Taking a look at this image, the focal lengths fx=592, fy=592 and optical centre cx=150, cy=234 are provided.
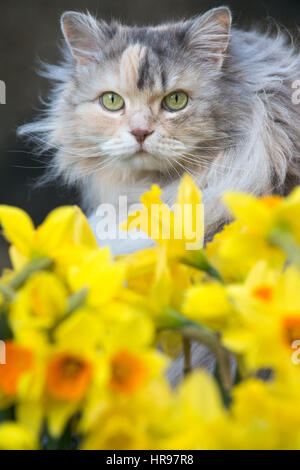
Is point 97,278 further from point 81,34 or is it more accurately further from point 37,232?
point 81,34

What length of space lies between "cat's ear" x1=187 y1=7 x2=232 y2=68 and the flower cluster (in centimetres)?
96

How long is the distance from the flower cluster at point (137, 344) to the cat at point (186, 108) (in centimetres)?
74

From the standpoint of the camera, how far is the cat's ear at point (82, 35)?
53.2 inches

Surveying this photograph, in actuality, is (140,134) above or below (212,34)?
below

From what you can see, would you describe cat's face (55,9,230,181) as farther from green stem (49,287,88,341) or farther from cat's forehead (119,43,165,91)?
green stem (49,287,88,341)

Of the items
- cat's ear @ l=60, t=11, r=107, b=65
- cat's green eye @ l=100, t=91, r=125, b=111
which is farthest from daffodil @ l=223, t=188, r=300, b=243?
cat's ear @ l=60, t=11, r=107, b=65

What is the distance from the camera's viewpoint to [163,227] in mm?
474

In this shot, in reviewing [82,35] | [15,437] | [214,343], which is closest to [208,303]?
[214,343]

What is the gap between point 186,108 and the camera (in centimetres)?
125

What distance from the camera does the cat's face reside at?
4.01 feet

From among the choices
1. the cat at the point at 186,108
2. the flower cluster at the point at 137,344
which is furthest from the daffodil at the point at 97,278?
the cat at the point at 186,108

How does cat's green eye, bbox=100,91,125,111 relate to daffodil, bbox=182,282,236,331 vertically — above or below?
above

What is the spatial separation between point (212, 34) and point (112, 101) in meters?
0.26

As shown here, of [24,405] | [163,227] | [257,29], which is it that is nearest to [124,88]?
[257,29]
